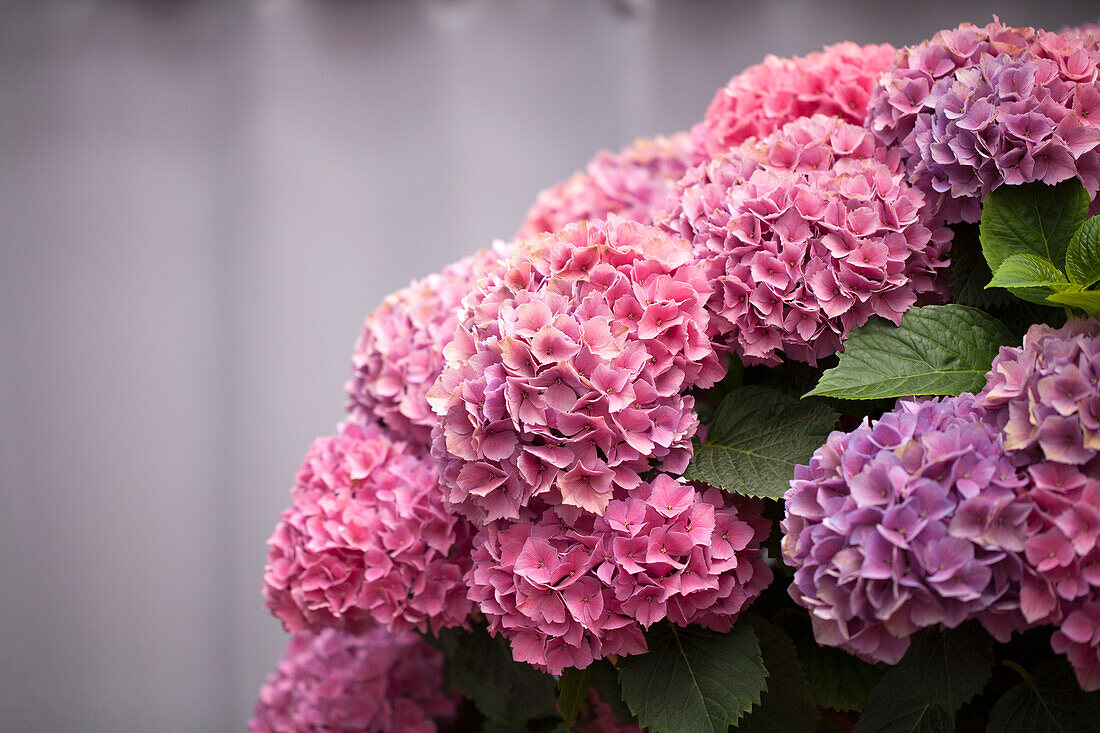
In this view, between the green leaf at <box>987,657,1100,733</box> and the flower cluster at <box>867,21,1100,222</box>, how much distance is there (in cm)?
32

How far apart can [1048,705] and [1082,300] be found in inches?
10.4

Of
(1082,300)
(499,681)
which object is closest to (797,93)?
(1082,300)

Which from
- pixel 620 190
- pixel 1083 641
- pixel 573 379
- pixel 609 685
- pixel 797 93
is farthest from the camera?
pixel 620 190

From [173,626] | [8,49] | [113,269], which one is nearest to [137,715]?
[173,626]

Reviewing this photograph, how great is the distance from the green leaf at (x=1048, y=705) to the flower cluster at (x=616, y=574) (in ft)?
0.58

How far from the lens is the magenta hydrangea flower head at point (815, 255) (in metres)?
0.60

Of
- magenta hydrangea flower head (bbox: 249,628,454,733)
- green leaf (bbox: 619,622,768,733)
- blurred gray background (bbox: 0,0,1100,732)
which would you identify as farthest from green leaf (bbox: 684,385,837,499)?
blurred gray background (bbox: 0,0,1100,732)

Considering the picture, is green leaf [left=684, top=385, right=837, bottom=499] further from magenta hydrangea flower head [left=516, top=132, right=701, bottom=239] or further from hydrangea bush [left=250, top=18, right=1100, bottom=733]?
magenta hydrangea flower head [left=516, top=132, right=701, bottom=239]

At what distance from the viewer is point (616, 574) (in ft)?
1.87

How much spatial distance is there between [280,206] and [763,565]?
149 cm

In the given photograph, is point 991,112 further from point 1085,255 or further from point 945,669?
point 945,669

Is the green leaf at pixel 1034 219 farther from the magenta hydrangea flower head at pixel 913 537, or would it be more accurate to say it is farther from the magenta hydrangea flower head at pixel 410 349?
the magenta hydrangea flower head at pixel 410 349

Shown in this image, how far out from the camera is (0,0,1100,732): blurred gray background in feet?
5.60

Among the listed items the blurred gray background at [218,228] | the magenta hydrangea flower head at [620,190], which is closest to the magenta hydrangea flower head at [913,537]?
the magenta hydrangea flower head at [620,190]
